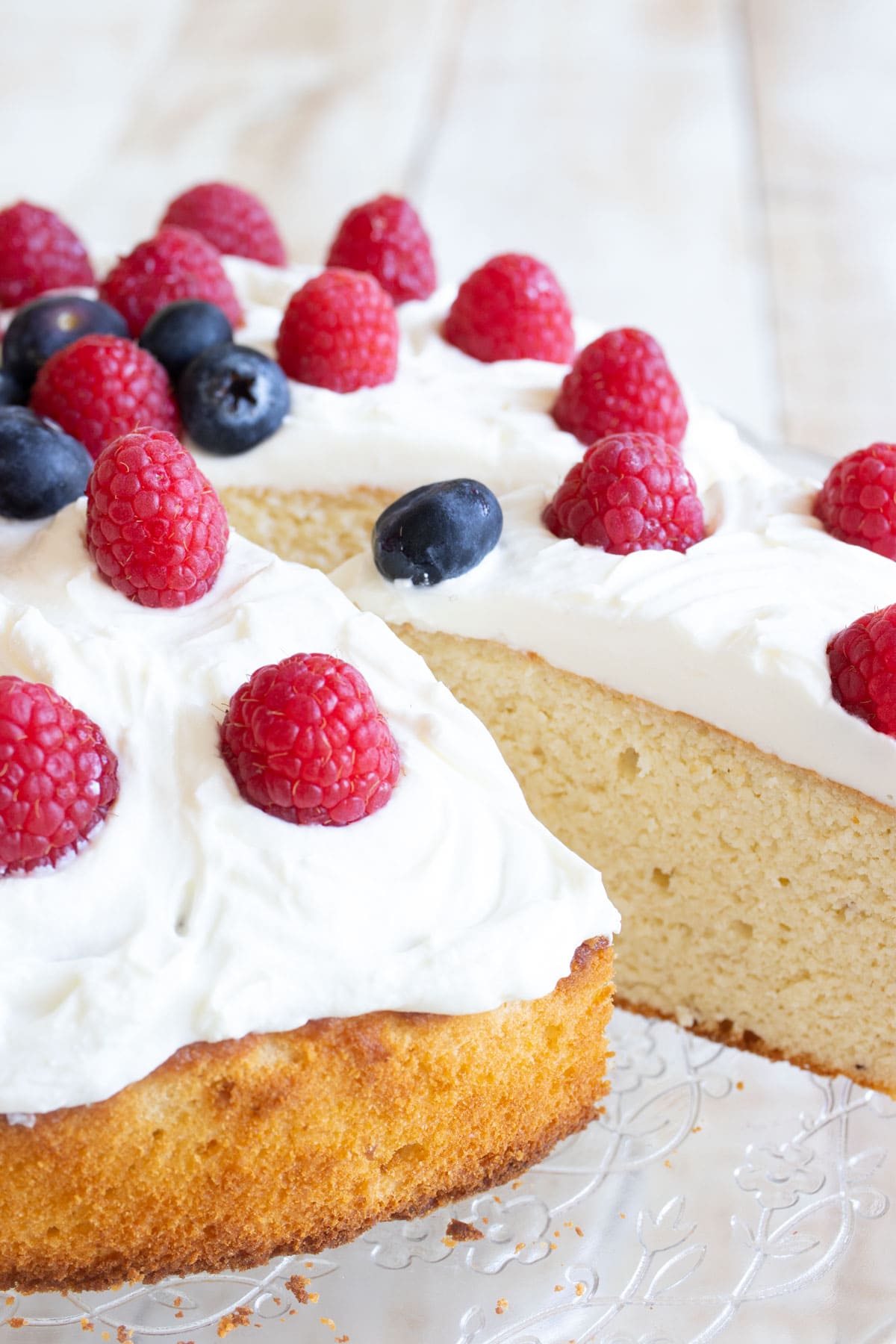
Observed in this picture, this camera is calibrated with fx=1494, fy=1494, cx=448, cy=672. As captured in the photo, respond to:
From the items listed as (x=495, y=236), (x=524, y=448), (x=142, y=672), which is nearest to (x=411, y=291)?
(x=524, y=448)

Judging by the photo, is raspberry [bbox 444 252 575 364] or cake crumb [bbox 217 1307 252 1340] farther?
raspberry [bbox 444 252 575 364]

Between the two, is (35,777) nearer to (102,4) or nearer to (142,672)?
(142,672)

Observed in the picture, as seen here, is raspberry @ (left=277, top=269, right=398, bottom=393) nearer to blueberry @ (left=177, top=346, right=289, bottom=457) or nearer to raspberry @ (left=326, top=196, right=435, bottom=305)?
blueberry @ (left=177, top=346, right=289, bottom=457)

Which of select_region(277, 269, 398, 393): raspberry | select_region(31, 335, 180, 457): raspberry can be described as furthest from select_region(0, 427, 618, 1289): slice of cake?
select_region(277, 269, 398, 393): raspberry

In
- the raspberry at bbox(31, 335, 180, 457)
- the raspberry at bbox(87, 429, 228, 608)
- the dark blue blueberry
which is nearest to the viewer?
the raspberry at bbox(87, 429, 228, 608)

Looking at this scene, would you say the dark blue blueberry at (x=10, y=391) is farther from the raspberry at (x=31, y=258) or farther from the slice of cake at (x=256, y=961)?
the slice of cake at (x=256, y=961)

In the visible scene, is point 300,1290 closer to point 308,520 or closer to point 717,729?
point 717,729
